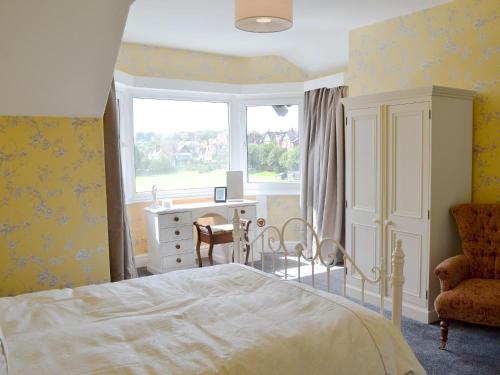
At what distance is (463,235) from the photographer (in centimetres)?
333

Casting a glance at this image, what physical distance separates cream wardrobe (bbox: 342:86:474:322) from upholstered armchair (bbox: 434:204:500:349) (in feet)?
0.54

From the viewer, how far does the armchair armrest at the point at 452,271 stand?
305cm

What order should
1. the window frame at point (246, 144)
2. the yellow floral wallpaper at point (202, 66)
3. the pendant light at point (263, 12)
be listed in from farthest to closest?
1. the window frame at point (246, 144)
2. the yellow floral wallpaper at point (202, 66)
3. the pendant light at point (263, 12)

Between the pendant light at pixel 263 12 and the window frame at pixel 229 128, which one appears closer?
the pendant light at pixel 263 12

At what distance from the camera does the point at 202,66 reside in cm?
541

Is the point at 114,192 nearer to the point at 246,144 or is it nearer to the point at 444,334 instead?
the point at 246,144

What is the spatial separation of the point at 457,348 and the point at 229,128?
152 inches

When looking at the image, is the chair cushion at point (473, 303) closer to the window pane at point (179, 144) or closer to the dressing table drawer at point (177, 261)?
the dressing table drawer at point (177, 261)

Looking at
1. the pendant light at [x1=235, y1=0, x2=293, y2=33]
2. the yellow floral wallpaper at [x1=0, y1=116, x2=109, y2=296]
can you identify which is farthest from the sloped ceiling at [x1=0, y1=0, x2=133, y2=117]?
the pendant light at [x1=235, y1=0, x2=293, y2=33]

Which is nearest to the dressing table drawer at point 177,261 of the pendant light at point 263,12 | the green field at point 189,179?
the green field at point 189,179

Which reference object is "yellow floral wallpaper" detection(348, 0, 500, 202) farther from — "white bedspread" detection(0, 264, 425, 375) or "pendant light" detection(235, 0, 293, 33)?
"white bedspread" detection(0, 264, 425, 375)

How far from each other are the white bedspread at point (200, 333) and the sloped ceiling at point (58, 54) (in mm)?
1228

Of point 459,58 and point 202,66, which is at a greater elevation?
point 202,66

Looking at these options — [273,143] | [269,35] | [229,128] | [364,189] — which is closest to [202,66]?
[229,128]
